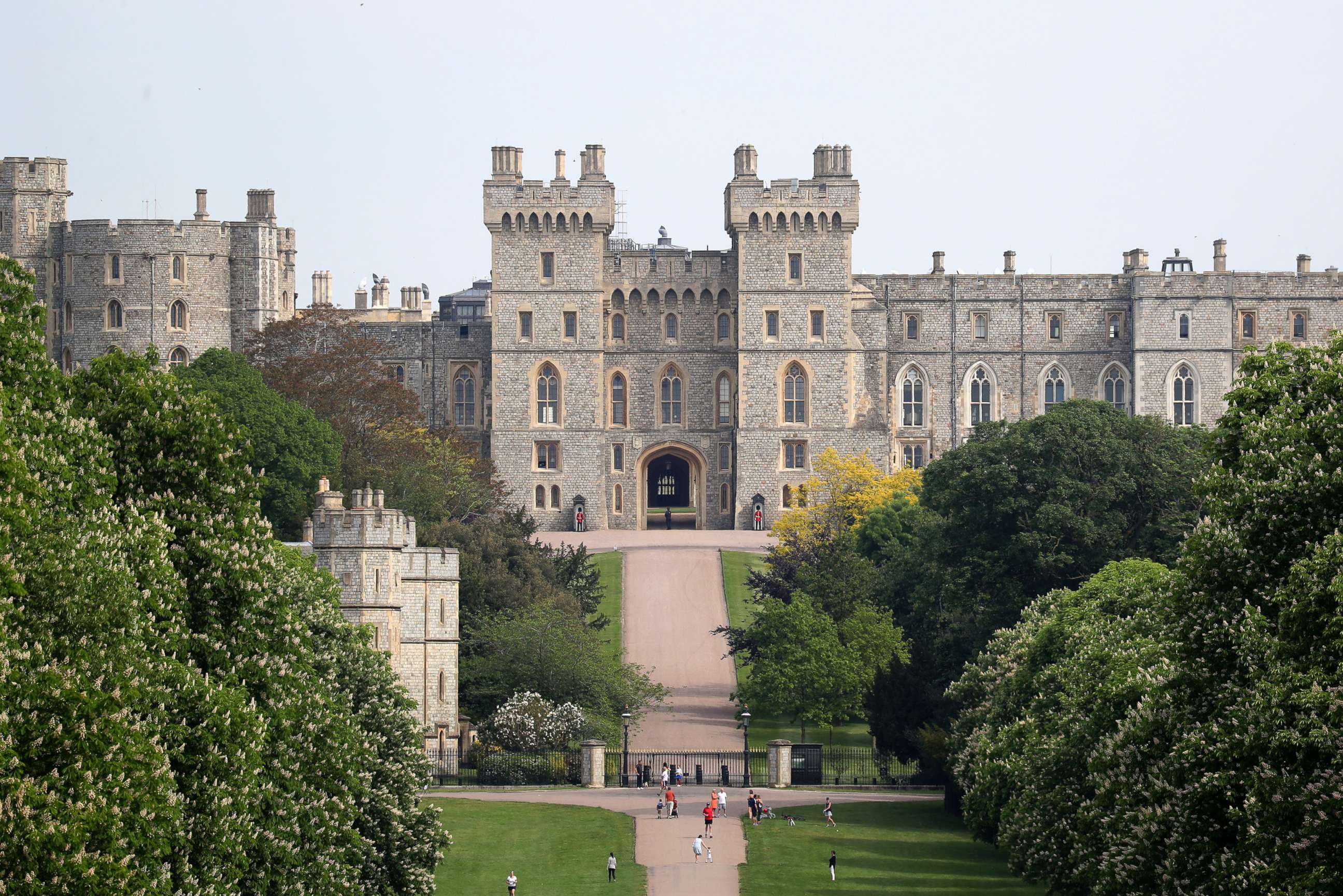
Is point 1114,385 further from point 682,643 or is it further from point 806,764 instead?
point 806,764

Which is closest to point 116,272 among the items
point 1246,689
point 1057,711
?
point 1057,711

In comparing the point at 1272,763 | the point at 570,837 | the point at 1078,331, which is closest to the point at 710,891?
the point at 570,837

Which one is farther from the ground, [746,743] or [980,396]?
[980,396]

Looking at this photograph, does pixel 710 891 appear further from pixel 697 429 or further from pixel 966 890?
pixel 697 429

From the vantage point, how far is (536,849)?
3906 cm

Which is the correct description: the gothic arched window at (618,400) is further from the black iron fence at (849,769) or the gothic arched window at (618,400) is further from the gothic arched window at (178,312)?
the black iron fence at (849,769)

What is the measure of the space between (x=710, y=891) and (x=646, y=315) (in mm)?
47077

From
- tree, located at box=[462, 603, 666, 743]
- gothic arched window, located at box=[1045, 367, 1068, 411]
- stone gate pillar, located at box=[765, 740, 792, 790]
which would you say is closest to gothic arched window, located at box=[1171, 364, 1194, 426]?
gothic arched window, located at box=[1045, 367, 1068, 411]

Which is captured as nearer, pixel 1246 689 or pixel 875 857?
pixel 1246 689

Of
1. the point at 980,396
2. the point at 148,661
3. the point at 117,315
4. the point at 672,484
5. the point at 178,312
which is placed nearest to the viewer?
the point at 148,661

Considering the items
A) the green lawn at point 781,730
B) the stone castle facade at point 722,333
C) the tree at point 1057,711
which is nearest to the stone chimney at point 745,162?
the stone castle facade at point 722,333

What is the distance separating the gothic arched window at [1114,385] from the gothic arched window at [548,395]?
68.9 feet

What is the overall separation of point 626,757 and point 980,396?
39902mm

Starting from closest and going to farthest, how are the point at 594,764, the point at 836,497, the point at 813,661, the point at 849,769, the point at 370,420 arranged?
the point at 594,764
the point at 849,769
the point at 813,661
the point at 370,420
the point at 836,497
